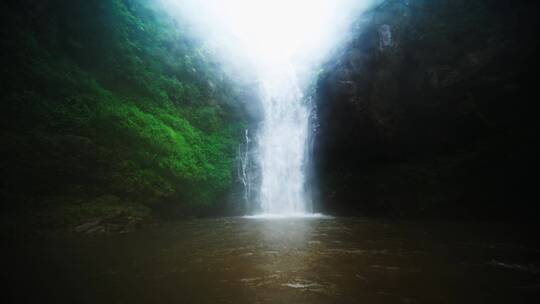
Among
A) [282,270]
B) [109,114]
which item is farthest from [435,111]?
[109,114]

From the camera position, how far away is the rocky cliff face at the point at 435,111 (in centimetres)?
845

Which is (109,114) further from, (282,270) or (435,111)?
(435,111)

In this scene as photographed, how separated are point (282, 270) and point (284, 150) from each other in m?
10.8

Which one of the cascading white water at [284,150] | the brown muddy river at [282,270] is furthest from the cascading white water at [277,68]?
the brown muddy river at [282,270]

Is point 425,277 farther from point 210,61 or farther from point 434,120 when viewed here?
point 210,61

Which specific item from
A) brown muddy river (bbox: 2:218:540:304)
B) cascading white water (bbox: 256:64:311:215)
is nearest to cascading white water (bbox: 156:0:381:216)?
cascading white water (bbox: 256:64:311:215)

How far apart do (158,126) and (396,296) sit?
1030 centimetres

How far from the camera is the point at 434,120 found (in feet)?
32.2

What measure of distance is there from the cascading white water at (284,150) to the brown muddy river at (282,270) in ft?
25.2

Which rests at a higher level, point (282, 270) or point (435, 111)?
point (435, 111)

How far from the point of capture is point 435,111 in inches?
384

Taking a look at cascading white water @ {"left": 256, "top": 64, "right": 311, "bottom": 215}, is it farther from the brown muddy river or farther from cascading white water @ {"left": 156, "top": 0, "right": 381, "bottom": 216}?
the brown muddy river

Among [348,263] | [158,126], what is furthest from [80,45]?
[348,263]

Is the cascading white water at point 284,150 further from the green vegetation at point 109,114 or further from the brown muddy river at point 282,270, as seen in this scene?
the brown muddy river at point 282,270
